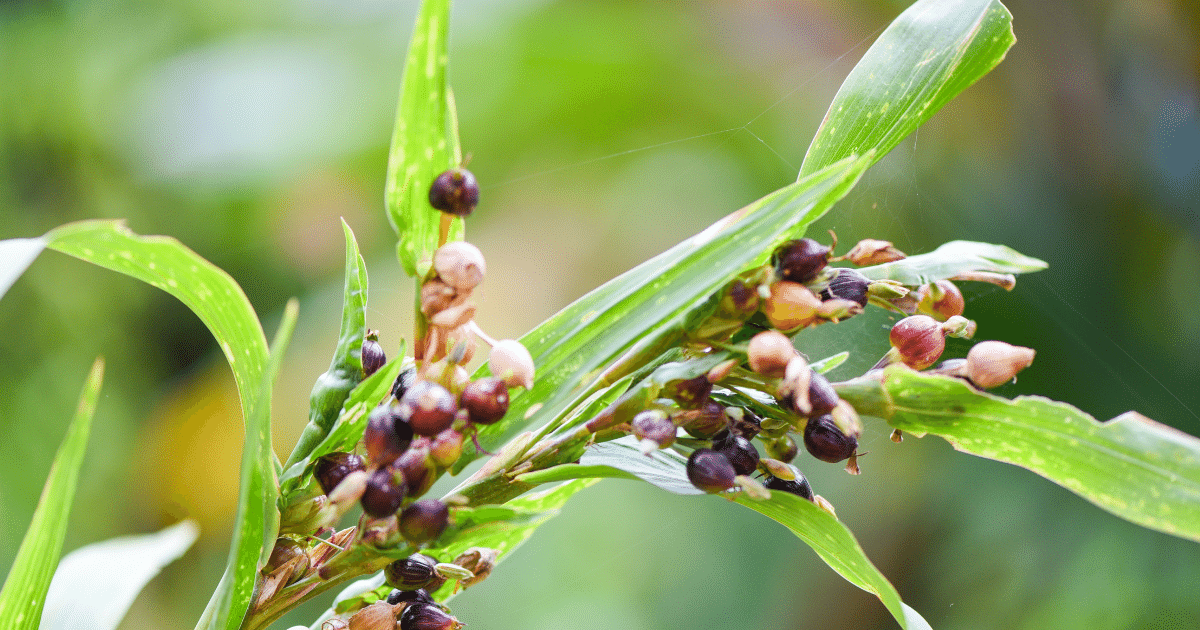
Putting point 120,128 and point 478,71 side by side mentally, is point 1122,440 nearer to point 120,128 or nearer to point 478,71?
point 478,71

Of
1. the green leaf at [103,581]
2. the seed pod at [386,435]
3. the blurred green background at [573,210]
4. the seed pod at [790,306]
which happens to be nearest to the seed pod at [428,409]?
the seed pod at [386,435]

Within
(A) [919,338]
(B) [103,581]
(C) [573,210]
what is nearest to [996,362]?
(A) [919,338]

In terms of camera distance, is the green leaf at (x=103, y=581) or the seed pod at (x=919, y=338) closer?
the seed pod at (x=919, y=338)

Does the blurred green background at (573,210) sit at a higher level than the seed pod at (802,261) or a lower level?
lower

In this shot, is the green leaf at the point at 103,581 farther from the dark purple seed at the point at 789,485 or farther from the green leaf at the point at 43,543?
the dark purple seed at the point at 789,485

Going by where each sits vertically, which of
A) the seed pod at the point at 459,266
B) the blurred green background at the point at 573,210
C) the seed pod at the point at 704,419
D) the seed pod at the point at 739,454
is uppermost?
the seed pod at the point at 459,266

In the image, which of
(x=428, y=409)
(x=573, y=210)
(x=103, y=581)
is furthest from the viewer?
(x=573, y=210)

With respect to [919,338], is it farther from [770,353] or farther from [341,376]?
[341,376]
